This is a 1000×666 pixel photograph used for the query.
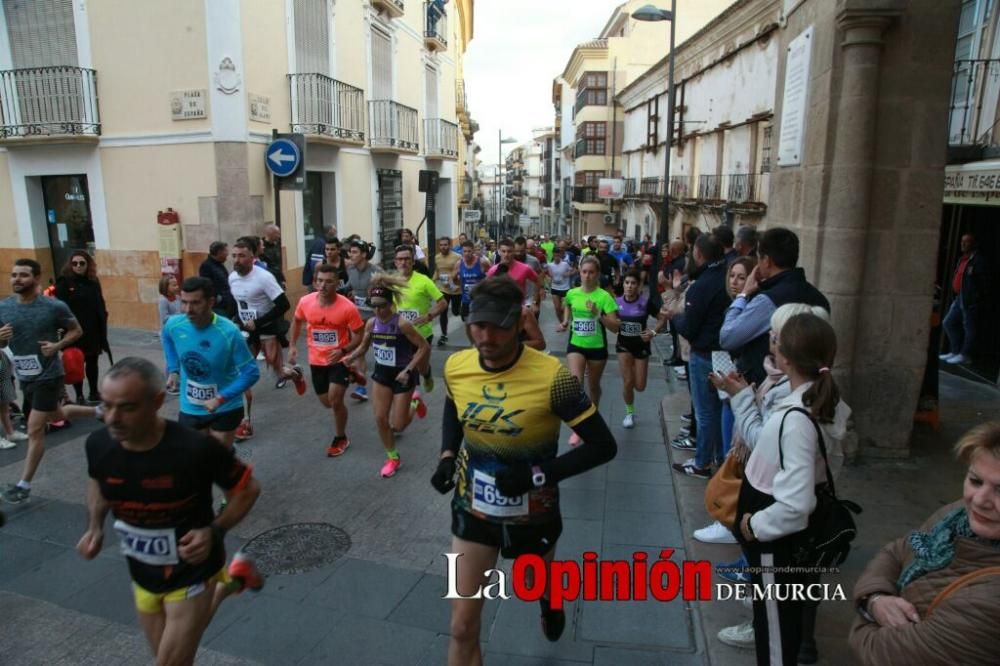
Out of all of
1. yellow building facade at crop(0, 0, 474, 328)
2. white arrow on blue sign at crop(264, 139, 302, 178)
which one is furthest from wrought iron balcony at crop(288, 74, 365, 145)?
white arrow on blue sign at crop(264, 139, 302, 178)

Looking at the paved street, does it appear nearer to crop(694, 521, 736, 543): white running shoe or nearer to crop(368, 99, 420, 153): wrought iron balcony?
crop(694, 521, 736, 543): white running shoe

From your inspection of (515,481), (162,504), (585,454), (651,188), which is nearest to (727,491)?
(585,454)

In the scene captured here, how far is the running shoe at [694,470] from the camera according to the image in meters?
5.70

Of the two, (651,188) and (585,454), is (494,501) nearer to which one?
(585,454)

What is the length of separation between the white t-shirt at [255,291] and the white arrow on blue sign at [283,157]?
3866mm

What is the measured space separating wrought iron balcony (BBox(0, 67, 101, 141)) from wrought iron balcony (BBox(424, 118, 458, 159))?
1141 centimetres

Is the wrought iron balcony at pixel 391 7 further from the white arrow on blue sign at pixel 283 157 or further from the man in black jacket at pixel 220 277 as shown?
the man in black jacket at pixel 220 277

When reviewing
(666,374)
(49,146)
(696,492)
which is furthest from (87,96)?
(696,492)

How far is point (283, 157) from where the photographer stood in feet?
37.1

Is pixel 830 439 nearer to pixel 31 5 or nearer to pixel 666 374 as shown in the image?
pixel 666 374

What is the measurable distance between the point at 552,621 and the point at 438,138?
2141cm

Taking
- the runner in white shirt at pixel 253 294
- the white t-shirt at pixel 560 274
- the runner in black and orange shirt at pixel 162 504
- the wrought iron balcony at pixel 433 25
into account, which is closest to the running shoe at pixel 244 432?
the runner in white shirt at pixel 253 294

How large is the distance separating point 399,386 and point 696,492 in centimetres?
272

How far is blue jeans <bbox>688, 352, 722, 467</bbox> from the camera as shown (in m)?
5.50
